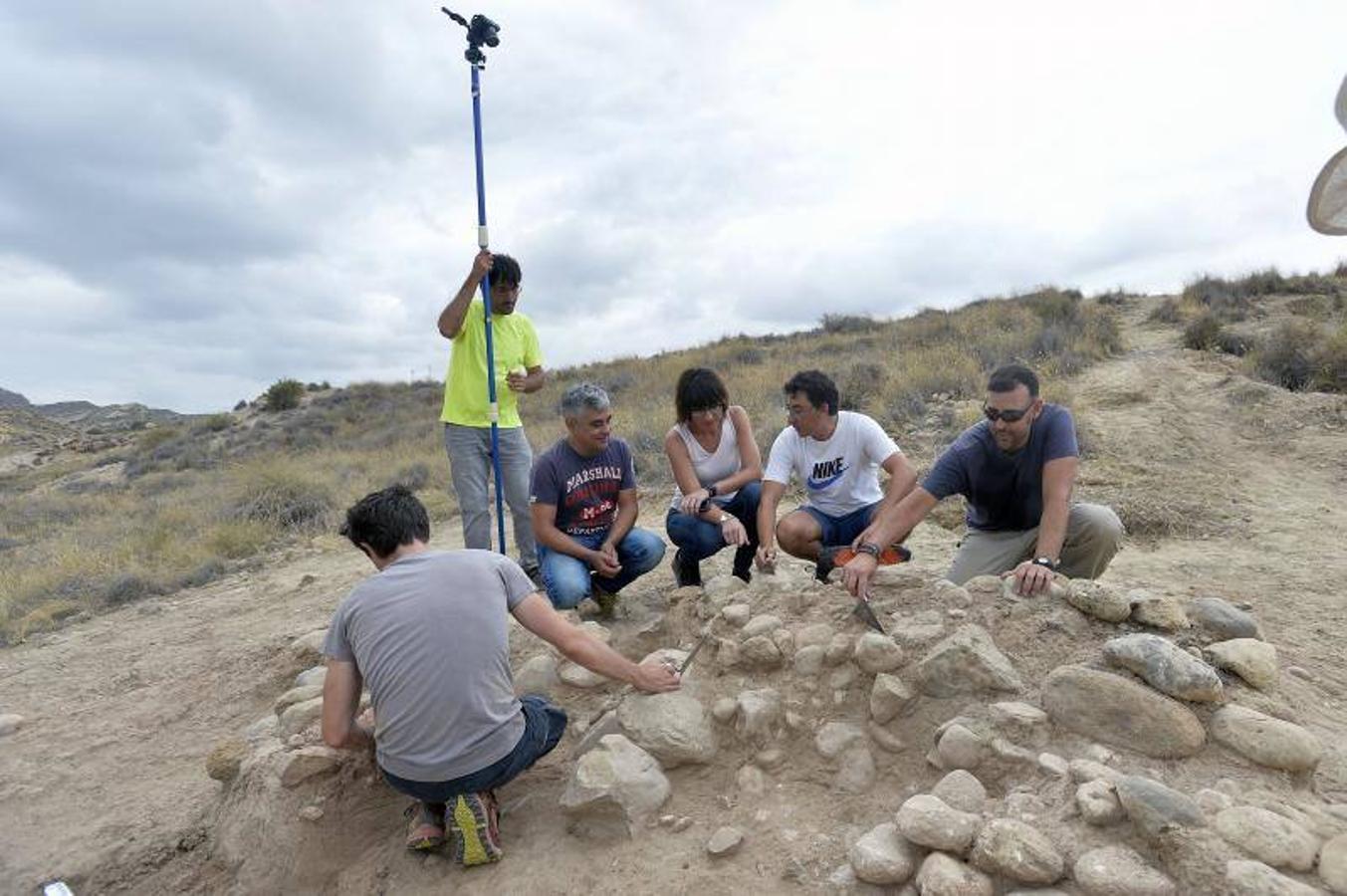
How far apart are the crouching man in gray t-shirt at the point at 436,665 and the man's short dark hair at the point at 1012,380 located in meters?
1.86

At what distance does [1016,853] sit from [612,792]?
1164 mm

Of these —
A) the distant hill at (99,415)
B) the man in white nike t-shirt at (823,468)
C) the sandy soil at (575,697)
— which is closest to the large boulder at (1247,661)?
the sandy soil at (575,697)

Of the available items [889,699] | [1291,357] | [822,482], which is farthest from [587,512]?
[1291,357]

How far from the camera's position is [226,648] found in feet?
17.3

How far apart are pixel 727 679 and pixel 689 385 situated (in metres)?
1.58

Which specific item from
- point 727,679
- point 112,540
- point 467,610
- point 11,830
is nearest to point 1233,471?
point 727,679

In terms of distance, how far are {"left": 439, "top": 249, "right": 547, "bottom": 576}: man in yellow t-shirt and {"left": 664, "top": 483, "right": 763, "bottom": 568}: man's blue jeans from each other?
91 cm

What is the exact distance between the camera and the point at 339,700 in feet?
8.14

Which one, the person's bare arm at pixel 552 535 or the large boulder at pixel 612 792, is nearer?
the large boulder at pixel 612 792

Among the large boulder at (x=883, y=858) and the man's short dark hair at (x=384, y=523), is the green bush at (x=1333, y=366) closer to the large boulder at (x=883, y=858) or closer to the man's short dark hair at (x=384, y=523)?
the large boulder at (x=883, y=858)

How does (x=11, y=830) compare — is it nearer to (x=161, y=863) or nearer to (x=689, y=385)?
(x=161, y=863)

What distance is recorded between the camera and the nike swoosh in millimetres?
3952

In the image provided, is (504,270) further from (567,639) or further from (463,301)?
(567,639)

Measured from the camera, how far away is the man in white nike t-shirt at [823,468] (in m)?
3.79
